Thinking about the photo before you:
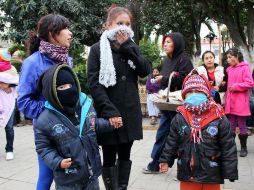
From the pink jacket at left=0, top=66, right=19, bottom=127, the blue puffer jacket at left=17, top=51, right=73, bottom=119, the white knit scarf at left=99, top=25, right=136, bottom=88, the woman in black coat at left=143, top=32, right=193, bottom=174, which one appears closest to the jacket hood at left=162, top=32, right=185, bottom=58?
the woman in black coat at left=143, top=32, right=193, bottom=174

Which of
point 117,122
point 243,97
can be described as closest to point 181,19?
point 243,97

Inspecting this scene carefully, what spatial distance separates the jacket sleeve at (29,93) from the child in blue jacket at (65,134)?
10cm

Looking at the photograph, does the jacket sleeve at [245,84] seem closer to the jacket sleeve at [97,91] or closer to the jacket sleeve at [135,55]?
the jacket sleeve at [135,55]

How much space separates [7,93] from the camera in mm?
6250

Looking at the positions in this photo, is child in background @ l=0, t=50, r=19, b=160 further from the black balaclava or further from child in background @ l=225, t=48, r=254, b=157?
child in background @ l=225, t=48, r=254, b=157

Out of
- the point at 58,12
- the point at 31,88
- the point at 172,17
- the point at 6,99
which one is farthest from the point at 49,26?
the point at 172,17

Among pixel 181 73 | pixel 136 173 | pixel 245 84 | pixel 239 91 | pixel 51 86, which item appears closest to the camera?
pixel 51 86

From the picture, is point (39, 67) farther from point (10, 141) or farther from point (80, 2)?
point (80, 2)

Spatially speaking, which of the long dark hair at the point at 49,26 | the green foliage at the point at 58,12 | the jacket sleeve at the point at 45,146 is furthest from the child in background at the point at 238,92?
the green foliage at the point at 58,12

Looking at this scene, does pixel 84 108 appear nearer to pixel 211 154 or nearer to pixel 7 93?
pixel 211 154

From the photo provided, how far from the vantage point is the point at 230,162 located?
3.18 metres

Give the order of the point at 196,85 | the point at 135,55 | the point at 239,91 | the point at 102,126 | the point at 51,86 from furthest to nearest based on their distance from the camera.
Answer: the point at 239,91 → the point at 135,55 → the point at 196,85 → the point at 102,126 → the point at 51,86

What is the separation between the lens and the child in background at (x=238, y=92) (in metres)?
6.24

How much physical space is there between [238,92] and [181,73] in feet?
7.19
